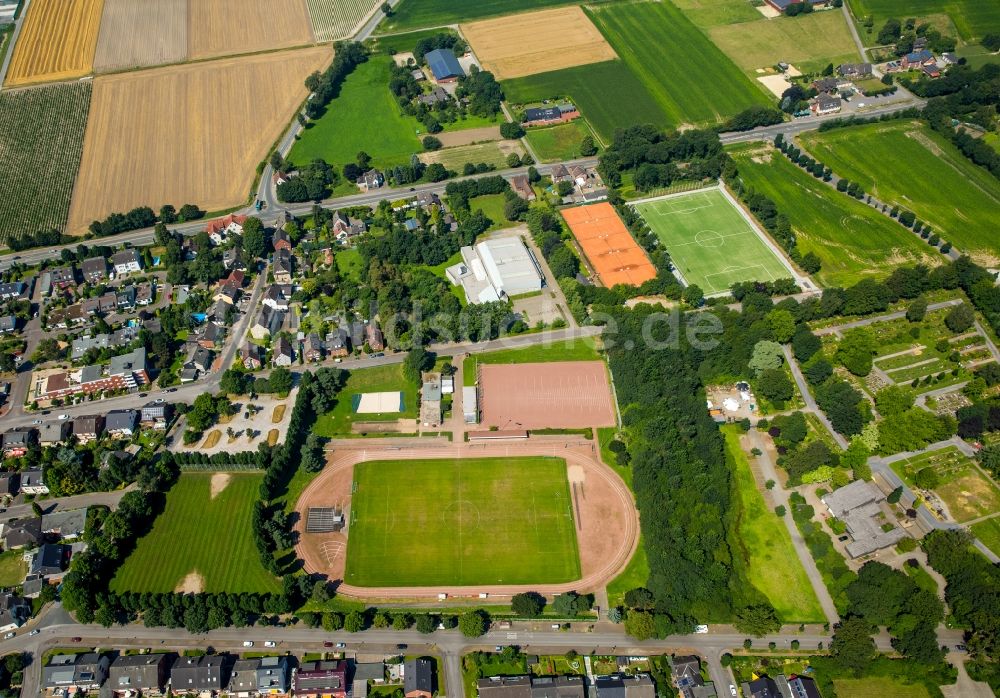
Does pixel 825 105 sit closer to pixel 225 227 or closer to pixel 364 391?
pixel 364 391

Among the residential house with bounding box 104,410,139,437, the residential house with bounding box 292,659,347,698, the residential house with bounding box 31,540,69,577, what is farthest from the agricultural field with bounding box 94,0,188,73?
the residential house with bounding box 292,659,347,698

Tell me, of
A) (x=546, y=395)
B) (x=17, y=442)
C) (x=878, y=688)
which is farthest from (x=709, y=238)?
(x=17, y=442)

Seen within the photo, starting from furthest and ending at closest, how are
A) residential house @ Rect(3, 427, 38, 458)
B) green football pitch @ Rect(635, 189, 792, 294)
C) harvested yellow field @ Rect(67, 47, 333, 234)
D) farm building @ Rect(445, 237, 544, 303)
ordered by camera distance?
1. harvested yellow field @ Rect(67, 47, 333, 234)
2. green football pitch @ Rect(635, 189, 792, 294)
3. farm building @ Rect(445, 237, 544, 303)
4. residential house @ Rect(3, 427, 38, 458)

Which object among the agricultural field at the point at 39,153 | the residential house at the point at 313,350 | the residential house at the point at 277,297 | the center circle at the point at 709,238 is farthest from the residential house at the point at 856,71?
the agricultural field at the point at 39,153

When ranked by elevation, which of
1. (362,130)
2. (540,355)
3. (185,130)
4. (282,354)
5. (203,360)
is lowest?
(540,355)

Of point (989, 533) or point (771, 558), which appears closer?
point (771, 558)

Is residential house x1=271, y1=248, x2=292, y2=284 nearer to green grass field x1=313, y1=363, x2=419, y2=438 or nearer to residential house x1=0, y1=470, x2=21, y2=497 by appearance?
green grass field x1=313, y1=363, x2=419, y2=438

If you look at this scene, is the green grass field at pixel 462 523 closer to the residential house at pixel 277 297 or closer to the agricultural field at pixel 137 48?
the residential house at pixel 277 297
